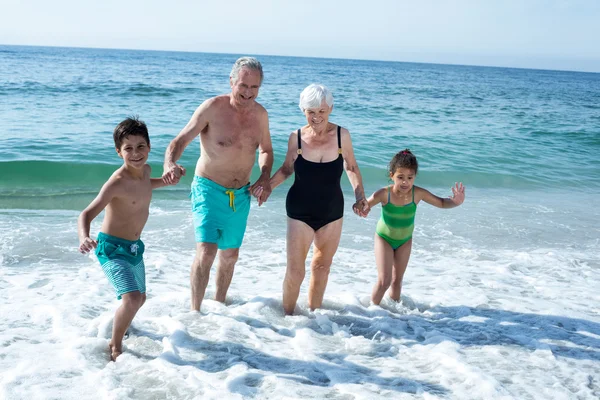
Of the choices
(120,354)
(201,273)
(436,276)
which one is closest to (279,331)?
(201,273)

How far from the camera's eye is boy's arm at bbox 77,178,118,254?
3529 millimetres

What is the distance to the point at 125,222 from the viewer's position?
4.05 meters

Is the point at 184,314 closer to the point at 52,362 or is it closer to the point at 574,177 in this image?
the point at 52,362

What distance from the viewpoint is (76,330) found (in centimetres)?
466

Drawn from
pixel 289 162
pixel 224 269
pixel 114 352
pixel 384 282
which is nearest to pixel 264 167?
pixel 289 162

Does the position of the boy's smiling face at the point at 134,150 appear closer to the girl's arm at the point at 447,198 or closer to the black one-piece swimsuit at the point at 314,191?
the black one-piece swimsuit at the point at 314,191

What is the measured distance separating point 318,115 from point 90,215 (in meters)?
1.85

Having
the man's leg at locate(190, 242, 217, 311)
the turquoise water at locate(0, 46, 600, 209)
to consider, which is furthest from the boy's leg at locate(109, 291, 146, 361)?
the turquoise water at locate(0, 46, 600, 209)

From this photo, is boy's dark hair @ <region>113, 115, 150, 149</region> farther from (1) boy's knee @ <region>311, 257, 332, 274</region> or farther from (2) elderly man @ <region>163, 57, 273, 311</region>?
(1) boy's knee @ <region>311, 257, 332, 274</region>

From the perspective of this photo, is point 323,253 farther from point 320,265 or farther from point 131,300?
point 131,300

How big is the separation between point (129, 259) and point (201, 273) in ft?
2.91

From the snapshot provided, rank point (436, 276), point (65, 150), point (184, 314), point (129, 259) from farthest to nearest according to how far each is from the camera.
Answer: point (65, 150), point (436, 276), point (184, 314), point (129, 259)

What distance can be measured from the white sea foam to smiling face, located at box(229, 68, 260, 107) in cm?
188

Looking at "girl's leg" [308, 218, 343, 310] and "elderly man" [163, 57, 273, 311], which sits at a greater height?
"elderly man" [163, 57, 273, 311]
